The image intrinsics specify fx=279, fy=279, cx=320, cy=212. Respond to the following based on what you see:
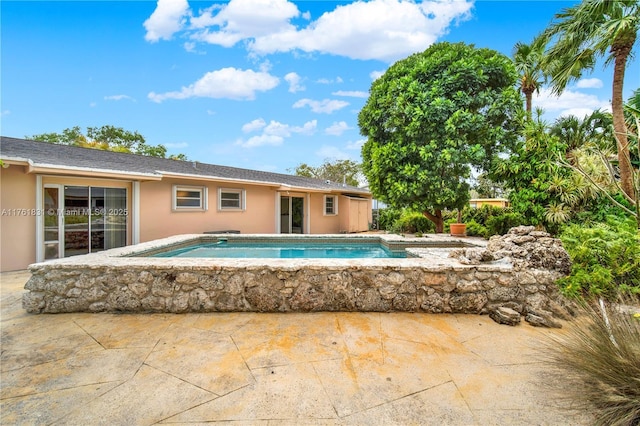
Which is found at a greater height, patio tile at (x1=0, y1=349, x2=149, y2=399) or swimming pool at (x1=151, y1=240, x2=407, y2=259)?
swimming pool at (x1=151, y1=240, x2=407, y2=259)

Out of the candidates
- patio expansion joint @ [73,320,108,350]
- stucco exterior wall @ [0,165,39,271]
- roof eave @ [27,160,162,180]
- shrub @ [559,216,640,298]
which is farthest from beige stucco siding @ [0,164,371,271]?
shrub @ [559,216,640,298]

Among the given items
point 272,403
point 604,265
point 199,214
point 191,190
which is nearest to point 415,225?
point 604,265

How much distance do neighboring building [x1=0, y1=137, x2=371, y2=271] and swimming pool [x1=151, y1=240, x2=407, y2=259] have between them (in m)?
2.26

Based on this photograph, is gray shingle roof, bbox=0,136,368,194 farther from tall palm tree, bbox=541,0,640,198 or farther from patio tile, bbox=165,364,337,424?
tall palm tree, bbox=541,0,640,198

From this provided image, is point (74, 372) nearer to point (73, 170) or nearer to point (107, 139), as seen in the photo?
point (73, 170)

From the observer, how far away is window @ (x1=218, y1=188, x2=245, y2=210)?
11.7 m

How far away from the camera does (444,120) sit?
870 cm

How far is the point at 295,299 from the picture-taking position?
416cm

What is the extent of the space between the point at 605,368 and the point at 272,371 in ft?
8.56

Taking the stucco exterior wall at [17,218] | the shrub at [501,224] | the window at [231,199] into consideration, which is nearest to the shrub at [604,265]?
the shrub at [501,224]

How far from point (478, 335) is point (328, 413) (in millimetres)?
2297

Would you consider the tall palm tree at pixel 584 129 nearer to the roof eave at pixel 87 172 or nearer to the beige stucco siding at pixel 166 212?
the beige stucco siding at pixel 166 212

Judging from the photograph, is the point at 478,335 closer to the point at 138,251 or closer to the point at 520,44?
the point at 138,251

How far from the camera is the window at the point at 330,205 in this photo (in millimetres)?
16156
